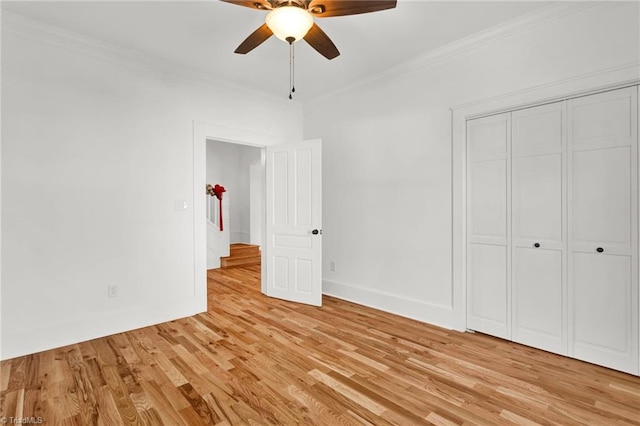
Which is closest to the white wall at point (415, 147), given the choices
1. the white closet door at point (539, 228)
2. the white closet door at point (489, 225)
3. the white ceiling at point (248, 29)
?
the white closet door at point (489, 225)

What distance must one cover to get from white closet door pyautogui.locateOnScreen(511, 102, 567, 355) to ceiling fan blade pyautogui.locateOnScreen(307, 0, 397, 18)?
1.66 metres

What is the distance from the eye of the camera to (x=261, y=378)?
225 cm

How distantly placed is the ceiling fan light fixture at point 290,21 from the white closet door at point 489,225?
1911 mm

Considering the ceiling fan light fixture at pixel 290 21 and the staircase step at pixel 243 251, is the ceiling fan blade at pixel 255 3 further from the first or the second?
the staircase step at pixel 243 251

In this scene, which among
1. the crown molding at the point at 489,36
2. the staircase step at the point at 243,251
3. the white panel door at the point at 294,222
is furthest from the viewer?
the staircase step at the point at 243,251

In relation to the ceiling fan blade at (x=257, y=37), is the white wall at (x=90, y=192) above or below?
below

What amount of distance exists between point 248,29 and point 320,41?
0.85 m

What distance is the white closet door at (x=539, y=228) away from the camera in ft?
8.49

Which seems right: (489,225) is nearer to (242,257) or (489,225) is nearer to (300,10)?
(300,10)

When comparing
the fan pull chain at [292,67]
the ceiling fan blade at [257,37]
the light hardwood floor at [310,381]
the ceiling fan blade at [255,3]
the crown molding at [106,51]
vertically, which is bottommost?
the light hardwood floor at [310,381]

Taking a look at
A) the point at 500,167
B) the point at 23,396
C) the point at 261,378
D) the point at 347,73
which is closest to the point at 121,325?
the point at 23,396

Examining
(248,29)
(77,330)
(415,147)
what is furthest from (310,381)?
(248,29)

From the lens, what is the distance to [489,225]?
298 cm

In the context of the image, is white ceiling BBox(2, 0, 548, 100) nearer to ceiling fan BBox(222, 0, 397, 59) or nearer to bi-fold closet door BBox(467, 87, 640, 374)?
ceiling fan BBox(222, 0, 397, 59)
